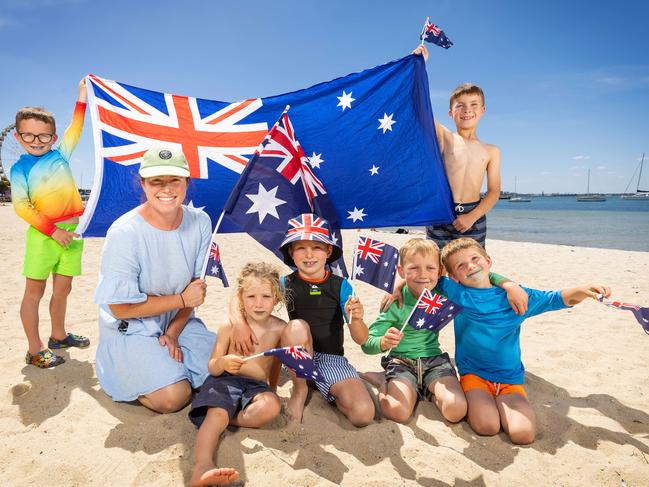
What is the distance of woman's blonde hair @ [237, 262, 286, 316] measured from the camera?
300 centimetres

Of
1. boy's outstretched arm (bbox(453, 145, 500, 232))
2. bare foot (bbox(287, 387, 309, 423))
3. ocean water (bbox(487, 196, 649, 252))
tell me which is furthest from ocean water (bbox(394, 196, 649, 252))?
bare foot (bbox(287, 387, 309, 423))

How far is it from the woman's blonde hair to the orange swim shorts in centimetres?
158

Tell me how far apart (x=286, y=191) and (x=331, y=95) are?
48.2 inches

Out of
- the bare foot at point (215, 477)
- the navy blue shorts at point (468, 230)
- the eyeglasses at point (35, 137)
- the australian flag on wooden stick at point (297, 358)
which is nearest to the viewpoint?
the bare foot at point (215, 477)

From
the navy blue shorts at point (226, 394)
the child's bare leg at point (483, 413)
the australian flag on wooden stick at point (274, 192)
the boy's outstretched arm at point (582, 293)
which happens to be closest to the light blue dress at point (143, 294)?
the navy blue shorts at point (226, 394)

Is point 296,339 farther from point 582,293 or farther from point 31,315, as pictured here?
point 31,315

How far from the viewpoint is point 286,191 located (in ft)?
13.0

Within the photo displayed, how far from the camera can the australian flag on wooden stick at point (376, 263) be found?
3416 mm

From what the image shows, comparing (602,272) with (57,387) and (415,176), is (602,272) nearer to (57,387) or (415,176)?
(415,176)

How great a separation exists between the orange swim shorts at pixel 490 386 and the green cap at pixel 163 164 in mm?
2656

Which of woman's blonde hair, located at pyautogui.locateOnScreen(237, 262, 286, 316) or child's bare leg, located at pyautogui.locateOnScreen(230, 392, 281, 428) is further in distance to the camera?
woman's blonde hair, located at pyautogui.locateOnScreen(237, 262, 286, 316)

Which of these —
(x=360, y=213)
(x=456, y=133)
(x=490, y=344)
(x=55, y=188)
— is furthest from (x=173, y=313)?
(x=456, y=133)

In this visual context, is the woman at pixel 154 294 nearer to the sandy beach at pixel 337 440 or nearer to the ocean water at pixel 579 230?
the sandy beach at pixel 337 440

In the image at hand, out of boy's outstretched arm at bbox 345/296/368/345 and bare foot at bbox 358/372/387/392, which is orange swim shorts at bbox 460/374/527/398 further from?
boy's outstretched arm at bbox 345/296/368/345
